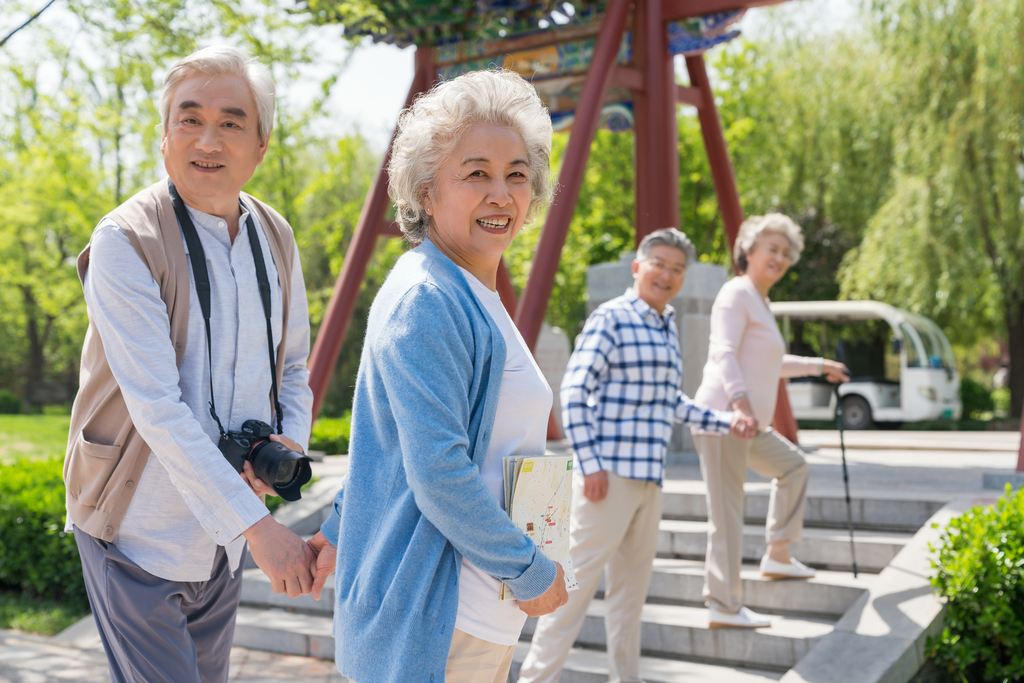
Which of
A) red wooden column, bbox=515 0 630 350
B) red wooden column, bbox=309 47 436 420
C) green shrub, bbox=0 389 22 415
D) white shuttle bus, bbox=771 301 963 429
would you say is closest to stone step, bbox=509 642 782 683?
red wooden column, bbox=515 0 630 350

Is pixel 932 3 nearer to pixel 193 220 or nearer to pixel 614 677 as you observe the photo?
pixel 614 677

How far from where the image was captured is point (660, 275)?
14.0 feet

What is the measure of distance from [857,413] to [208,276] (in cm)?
1920

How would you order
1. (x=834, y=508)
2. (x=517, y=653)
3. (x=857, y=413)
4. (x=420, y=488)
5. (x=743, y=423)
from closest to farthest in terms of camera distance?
(x=420, y=488) → (x=743, y=423) → (x=517, y=653) → (x=834, y=508) → (x=857, y=413)

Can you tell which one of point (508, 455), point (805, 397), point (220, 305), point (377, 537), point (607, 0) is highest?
point (607, 0)

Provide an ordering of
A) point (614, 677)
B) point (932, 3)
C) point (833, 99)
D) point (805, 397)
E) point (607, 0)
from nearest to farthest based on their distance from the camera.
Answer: point (614, 677) < point (607, 0) < point (932, 3) < point (805, 397) < point (833, 99)

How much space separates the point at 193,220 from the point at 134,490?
0.66 meters

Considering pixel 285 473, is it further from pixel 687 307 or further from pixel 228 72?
pixel 687 307

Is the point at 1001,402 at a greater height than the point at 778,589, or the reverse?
the point at 778,589

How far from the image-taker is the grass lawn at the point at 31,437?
47.6ft

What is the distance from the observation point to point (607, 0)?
8281 millimetres

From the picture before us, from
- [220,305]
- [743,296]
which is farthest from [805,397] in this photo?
[220,305]

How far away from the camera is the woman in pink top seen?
4734 mm

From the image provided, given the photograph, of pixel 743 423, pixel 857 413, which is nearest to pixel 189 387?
pixel 743 423
